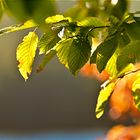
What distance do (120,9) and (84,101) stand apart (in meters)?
4.16

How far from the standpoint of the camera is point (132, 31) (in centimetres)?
51

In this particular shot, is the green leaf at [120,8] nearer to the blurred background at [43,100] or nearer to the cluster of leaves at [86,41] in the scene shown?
the cluster of leaves at [86,41]

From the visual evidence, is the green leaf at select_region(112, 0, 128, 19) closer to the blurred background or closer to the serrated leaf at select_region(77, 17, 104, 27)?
the serrated leaf at select_region(77, 17, 104, 27)

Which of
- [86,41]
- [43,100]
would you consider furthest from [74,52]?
[43,100]

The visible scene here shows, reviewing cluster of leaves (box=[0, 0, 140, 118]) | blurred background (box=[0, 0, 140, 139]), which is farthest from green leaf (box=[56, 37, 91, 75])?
blurred background (box=[0, 0, 140, 139])

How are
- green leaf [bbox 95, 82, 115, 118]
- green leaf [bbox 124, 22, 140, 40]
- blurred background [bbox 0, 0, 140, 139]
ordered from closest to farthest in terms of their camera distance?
green leaf [bbox 124, 22, 140, 40], green leaf [bbox 95, 82, 115, 118], blurred background [bbox 0, 0, 140, 139]

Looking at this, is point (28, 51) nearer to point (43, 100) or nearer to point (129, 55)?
point (129, 55)

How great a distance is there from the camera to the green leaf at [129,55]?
510 mm

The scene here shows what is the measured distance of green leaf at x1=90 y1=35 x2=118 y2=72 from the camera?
0.53 m

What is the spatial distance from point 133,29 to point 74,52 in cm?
8

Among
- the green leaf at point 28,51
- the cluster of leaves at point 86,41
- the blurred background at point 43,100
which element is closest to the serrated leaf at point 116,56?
the cluster of leaves at point 86,41

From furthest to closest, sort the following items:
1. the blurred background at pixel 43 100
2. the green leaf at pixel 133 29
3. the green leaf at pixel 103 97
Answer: the blurred background at pixel 43 100 < the green leaf at pixel 103 97 < the green leaf at pixel 133 29

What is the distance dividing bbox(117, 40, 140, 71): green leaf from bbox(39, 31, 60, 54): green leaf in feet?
0.26

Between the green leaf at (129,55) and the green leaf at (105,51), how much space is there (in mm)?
13
